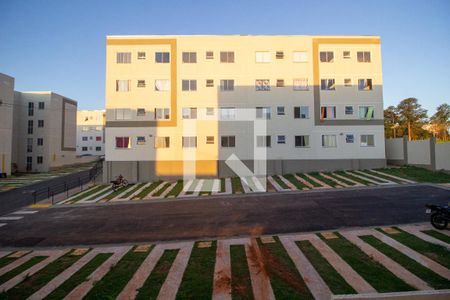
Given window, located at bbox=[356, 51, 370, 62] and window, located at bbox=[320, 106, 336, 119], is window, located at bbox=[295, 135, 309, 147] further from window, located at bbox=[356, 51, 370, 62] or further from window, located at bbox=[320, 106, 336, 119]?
window, located at bbox=[356, 51, 370, 62]

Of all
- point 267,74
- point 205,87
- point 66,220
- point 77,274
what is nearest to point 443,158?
point 267,74

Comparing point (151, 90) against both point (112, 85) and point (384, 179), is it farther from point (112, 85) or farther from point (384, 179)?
point (384, 179)

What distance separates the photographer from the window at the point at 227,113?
27.8m

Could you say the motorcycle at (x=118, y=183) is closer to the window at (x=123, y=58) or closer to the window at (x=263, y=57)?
the window at (x=123, y=58)

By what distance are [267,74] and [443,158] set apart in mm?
20389

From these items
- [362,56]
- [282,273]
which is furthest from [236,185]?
[362,56]

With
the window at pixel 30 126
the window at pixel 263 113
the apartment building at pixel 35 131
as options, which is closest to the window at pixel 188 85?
the window at pixel 263 113

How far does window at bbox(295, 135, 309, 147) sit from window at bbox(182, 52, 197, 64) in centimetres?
1579

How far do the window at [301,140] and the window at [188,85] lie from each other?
14.0m

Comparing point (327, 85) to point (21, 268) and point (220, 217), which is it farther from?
point (21, 268)

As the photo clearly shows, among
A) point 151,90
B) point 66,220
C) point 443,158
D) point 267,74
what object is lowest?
point 66,220

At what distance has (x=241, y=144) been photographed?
27.7 metres

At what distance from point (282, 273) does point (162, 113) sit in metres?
24.3

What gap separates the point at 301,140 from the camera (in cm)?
2817
